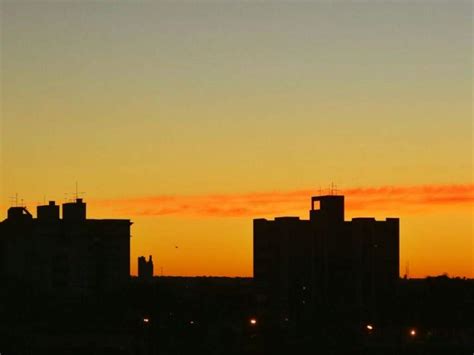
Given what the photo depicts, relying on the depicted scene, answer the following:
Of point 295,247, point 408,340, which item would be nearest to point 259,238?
point 295,247

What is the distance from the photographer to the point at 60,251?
102875 millimetres

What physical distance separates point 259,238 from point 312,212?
5404 millimetres

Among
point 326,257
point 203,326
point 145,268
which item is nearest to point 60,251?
point 145,268

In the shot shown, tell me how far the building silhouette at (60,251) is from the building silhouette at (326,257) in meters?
13.0

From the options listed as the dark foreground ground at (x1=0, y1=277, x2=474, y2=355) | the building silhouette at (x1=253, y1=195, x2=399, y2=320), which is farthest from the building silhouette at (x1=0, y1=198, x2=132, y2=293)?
the building silhouette at (x1=253, y1=195, x2=399, y2=320)

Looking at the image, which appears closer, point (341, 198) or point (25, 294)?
point (25, 294)

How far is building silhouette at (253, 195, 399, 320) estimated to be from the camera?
10394cm

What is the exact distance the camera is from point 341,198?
10875cm

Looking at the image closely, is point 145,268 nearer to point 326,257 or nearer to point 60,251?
point 60,251

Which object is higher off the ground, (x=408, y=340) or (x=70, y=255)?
(x=70, y=255)

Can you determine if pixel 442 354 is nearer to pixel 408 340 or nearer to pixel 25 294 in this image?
pixel 408 340

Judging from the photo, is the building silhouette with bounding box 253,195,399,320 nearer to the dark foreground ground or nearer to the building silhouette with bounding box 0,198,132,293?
the dark foreground ground

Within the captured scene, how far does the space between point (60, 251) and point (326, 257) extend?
22.6 meters

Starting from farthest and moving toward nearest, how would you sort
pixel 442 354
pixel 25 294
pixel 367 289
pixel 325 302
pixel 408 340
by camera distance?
pixel 367 289
pixel 325 302
pixel 25 294
pixel 408 340
pixel 442 354
